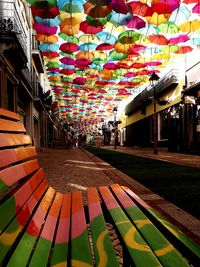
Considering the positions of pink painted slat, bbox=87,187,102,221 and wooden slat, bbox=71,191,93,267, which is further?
pink painted slat, bbox=87,187,102,221

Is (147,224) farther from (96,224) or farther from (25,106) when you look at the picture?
(25,106)

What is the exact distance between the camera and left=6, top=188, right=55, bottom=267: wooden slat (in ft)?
3.54

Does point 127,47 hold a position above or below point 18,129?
above

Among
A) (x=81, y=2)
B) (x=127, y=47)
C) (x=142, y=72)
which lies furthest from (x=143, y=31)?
(x=142, y=72)

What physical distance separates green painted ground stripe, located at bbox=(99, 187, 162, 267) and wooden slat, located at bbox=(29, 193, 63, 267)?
33 cm

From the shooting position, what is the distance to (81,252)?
115 cm

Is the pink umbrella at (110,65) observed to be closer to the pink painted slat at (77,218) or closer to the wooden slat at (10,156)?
the pink painted slat at (77,218)

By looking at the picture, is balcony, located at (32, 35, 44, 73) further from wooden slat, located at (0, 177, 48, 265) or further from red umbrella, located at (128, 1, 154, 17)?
wooden slat, located at (0, 177, 48, 265)

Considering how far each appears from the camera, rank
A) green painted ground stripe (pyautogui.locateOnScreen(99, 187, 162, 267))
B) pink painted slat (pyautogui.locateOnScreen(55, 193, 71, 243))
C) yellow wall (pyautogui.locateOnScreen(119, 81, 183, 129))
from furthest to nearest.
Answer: yellow wall (pyautogui.locateOnScreen(119, 81, 183, 129)) → pink painted slat (pyautogui.locateOnScreen(55, 193, 71, 243)) → green painted ground stripe (pyautogui.locateOnScreen(99, 187, 162, 267))

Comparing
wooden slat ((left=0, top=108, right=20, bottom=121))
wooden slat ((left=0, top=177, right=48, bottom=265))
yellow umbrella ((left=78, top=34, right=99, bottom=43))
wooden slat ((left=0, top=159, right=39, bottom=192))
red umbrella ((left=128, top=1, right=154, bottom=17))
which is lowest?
wooden slat ((left=0, top=177, right=48, bottom=265))

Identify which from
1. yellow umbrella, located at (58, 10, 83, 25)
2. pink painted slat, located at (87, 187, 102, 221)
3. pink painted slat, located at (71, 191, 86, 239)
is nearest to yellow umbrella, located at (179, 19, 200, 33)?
yellow umbrella, located at (58, 10, 83, 25)

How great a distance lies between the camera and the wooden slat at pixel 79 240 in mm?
1075

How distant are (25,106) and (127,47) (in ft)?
37.8

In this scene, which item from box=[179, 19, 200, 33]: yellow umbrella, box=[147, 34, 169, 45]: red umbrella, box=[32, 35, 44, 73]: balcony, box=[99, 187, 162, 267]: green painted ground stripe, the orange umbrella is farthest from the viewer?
box=[32, 35, 44, 73]: balcony
